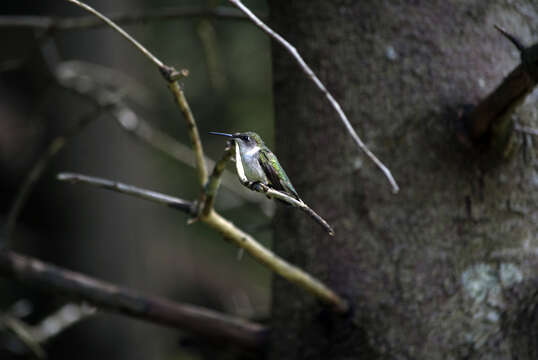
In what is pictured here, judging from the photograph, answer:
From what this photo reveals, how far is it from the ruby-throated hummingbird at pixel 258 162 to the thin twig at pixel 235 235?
0.77 feet

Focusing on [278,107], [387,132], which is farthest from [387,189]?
[278,107]

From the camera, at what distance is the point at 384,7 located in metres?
2.18

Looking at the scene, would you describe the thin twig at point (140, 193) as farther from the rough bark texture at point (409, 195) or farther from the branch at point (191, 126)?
the rough bark texture at point (409, 195)

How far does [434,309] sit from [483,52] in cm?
110

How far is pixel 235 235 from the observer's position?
177 centimetres

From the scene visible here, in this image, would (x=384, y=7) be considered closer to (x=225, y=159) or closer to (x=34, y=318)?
(x=225, y=159)

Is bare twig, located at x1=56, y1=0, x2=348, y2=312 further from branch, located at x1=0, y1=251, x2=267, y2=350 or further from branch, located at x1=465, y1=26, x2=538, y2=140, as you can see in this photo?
branch, located at x1=465, y1=26, x2=538, y2=140

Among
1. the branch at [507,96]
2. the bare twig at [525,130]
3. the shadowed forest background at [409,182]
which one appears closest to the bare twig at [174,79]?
the shadowed forest background at [409,182]

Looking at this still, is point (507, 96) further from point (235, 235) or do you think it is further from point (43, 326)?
point (43, 326)

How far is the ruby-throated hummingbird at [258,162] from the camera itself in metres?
1.50

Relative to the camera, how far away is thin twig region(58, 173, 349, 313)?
5.65 feet

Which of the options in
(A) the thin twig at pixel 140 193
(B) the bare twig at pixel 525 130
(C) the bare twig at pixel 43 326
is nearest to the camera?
(A) the thin twig at pixel 140 193

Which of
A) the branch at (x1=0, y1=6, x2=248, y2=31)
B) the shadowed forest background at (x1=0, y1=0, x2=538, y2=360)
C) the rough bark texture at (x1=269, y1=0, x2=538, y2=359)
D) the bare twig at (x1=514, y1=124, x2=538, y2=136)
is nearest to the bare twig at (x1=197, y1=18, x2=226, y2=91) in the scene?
the branch at (x1=0, y1=6, x2=248, y2=31)

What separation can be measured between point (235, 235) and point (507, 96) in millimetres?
1056
